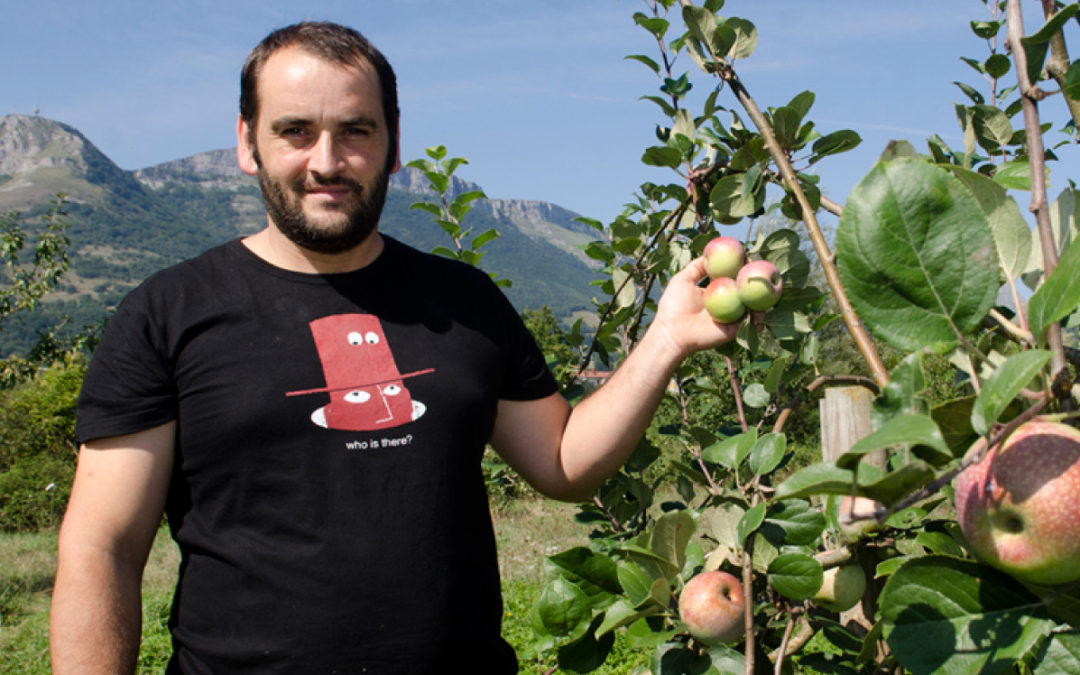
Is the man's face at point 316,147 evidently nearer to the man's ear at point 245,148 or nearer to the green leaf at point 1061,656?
the man's ear at point 245,148

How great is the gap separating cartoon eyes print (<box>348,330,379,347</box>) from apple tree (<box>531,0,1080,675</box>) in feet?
1.81

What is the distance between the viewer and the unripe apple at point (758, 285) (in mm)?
1249

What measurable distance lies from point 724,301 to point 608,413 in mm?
366

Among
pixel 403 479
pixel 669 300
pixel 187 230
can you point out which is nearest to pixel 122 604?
pixel 403 479

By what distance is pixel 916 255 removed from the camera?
659 millimetres

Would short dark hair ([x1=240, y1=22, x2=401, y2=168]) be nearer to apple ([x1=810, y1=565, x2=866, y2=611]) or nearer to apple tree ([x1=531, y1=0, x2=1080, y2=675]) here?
apple tree ([x1=531, y1=0, x2=1080, y2=675])

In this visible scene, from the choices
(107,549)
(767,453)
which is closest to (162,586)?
(107,549)

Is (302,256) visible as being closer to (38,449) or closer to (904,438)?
(904,438)

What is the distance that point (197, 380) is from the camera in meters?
1.38

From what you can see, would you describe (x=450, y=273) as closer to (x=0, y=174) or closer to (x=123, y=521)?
(x=123, y=521)

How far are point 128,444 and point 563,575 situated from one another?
77cm

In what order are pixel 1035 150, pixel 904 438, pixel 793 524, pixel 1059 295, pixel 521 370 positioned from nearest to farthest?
pixel 904 438 → pixel 1059 295 → pixel 1035 150 → pixel 793 524 → pixel 521 370

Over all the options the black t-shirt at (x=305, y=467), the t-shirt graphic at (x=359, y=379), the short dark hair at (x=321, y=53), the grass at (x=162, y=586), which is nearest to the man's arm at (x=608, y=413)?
the black t-shirt at (x=305, y=467)

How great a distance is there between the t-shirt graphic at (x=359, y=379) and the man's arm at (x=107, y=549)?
0.90ft
